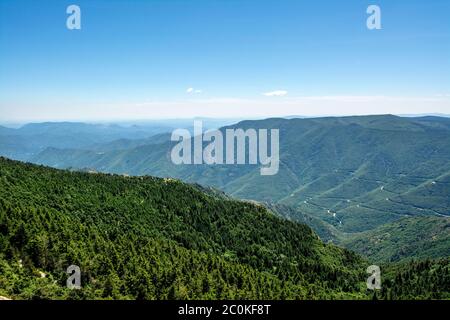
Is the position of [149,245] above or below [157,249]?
above

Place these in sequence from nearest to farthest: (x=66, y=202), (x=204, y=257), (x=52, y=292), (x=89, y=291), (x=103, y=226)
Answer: (x=52, y=292)
(x=89, y=291)
(x=204, y=257)
(x=103, y=226)
(x=66, y=202)

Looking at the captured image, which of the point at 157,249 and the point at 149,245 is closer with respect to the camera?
the point at 157,249

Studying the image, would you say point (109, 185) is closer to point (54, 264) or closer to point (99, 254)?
point (99, 254)


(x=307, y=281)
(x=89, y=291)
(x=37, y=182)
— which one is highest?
(x=37, y=182)

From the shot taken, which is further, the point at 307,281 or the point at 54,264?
the point at 307,281

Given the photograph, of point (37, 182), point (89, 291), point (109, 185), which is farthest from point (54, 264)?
point (109, 185)

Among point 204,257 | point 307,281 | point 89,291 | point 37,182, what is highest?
point 37,182
